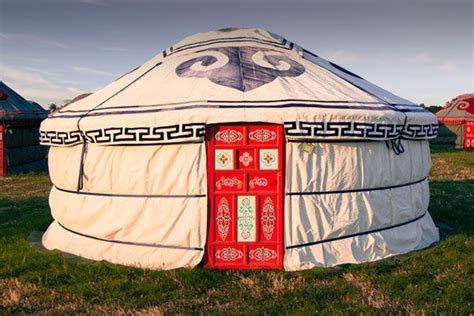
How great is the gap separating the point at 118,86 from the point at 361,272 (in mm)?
2939

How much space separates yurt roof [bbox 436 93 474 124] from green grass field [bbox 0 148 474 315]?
12.8 metres

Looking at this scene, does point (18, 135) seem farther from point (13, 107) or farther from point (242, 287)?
point (242, 287)

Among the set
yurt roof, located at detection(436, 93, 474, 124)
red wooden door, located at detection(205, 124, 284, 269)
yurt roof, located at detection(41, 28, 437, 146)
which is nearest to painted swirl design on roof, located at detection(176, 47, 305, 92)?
yurt roof, located at detection(41, 28, 437, 146)

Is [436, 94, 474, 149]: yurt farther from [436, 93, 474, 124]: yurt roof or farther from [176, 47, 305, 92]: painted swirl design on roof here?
[176, 47, 305, 92]: painted swirl design on roof

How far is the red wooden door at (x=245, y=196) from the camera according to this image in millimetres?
3922

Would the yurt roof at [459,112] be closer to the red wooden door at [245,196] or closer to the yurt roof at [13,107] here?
the yurt roof at [13,107]

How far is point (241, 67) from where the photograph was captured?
4.43m

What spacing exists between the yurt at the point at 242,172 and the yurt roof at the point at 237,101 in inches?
0.5

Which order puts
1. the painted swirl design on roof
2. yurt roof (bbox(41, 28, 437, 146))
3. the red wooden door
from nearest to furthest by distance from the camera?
yurt roof (bbox(41, 28, 437, 146)), the red wooden door, the painted swirl design on roof

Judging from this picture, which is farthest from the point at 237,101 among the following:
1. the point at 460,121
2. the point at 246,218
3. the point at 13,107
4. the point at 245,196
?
the point at 460,121

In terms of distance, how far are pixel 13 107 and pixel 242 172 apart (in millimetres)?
9510

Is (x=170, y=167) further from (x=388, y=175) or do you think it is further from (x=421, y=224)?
(x=421, y=224)

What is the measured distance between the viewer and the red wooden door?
3922 mm

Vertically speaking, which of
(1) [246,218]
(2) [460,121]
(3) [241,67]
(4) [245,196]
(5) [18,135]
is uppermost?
(3) [241,67]
